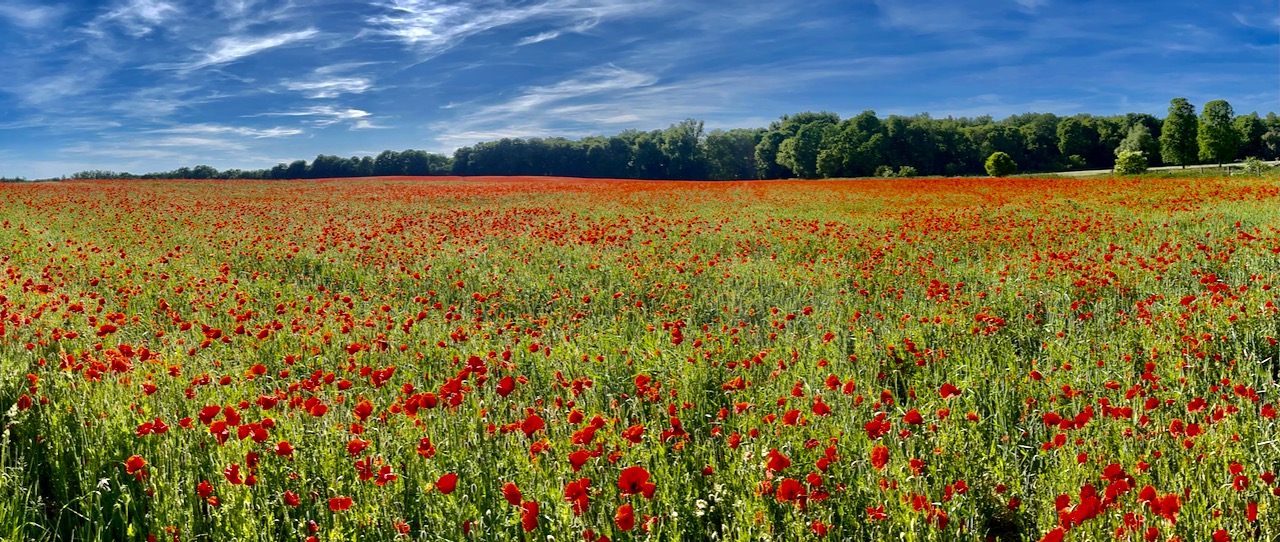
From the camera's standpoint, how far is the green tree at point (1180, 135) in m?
73.2

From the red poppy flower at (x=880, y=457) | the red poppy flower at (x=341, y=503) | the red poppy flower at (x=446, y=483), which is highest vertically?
the red poppy flower at (x=446, y=483)

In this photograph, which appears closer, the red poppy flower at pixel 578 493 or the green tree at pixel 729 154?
the red poppy flower at pixel 578 493

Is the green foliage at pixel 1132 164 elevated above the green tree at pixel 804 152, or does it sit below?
below

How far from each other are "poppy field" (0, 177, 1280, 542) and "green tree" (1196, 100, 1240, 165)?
81.0 meters

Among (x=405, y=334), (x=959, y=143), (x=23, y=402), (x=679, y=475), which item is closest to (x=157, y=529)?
(x=23, y=402)

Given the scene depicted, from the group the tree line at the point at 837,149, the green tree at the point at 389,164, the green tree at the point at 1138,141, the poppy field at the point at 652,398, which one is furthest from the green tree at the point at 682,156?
the poppy field at the point at 652,398

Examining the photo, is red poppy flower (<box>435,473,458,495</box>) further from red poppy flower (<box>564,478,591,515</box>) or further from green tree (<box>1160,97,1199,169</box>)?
green tree (<box>1160,97,1199,169</box>)

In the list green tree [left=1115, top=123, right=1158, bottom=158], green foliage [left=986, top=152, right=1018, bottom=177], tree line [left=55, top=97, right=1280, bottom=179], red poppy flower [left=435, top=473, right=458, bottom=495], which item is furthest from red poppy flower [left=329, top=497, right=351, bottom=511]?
green tree [left=1115, top=123, right=1158, bottom=158]

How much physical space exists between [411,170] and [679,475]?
7739cm

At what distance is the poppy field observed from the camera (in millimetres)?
2861

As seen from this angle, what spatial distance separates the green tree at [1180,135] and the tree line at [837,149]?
111 mm

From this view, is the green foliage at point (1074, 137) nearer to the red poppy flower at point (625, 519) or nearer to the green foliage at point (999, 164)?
the green foliage at point (999, 164)

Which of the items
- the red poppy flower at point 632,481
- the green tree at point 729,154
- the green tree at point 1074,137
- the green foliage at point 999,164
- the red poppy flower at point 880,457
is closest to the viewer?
the red poppy flower at point 632,481

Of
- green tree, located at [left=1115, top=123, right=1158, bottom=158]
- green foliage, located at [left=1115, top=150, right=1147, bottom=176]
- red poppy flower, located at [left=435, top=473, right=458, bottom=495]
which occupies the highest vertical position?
green tree, located at [left=1115, top=123, right=1158, bottom=158]
